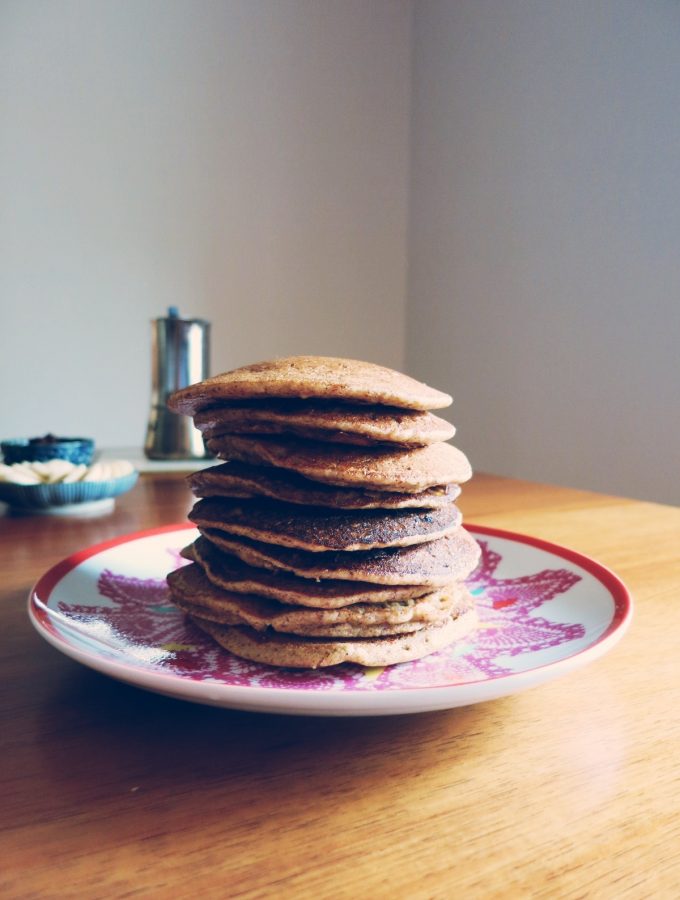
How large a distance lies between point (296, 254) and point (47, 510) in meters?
2.87

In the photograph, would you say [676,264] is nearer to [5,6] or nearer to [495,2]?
[495,2]

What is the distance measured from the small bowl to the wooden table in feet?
3.12

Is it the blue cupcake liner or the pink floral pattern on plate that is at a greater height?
the pink floral pattern on plate

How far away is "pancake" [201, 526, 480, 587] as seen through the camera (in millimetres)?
565

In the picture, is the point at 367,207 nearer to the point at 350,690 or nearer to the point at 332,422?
the point at 332,422

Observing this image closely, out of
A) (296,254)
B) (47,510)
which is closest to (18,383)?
(296,254)

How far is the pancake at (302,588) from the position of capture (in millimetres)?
556

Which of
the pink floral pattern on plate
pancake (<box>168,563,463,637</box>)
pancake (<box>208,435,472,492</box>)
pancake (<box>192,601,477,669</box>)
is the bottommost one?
the pink floral pattern on plate

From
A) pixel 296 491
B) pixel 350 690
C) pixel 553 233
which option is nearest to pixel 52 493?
pixel 296 491

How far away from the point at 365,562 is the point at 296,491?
8 centimetres

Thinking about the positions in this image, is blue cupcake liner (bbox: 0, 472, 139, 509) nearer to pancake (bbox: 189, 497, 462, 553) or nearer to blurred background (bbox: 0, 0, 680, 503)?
pancake (bbox: 189, 497, 462, 553)

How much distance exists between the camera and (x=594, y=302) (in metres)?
2.95

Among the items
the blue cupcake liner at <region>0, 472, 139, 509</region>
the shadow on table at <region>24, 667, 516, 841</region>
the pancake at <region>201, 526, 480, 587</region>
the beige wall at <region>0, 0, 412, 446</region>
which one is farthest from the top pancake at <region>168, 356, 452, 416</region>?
the beige wall at <region>0, 0, 412, 446</region>

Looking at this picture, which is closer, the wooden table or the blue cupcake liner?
the wooden table
